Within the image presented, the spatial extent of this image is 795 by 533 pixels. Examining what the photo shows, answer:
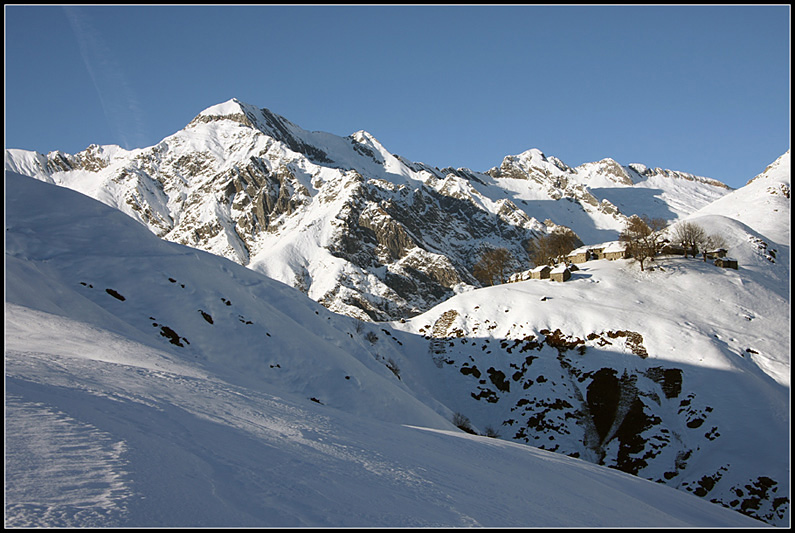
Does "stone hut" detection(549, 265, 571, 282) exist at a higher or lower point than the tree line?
lower

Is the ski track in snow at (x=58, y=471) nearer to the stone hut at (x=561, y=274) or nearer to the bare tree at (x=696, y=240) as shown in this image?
the stone hut at (x=561, y=274)

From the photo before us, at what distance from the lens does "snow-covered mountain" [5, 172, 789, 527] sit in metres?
7.01

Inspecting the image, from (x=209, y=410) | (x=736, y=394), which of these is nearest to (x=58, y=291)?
(x=209, y=410)

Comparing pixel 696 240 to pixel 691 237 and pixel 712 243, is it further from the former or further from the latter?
pixel 712 243

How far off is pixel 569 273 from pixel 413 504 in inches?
2482

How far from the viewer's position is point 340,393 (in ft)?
93.8

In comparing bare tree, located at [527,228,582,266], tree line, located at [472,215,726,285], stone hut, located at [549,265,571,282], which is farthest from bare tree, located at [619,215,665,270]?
stone hut, located at [549,265,571,282]

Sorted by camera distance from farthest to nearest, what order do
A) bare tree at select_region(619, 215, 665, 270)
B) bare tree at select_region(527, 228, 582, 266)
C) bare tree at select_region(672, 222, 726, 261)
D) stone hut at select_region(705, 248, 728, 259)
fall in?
bare tree at select_region(527, 228, 582, 266) < bare tree at select_region(672, 222, 726, 261) < bare tree at select_region(619, 215, 665, 270) < stone hut at select_region(705, 248, 728, 259)

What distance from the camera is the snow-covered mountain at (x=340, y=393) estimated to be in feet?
23.0

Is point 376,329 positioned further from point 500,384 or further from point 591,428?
point 591,428

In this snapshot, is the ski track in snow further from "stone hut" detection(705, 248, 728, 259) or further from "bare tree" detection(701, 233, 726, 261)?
"stone hut" detection(705, 248, 728, 259)

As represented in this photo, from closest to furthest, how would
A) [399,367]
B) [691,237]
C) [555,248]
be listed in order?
1. [399,367]
2. [691,237]
3. [555,248]

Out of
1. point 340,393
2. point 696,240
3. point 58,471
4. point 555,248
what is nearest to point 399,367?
point 340,393

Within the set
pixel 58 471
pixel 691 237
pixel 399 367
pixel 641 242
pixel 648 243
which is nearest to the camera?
pixel 58 471
